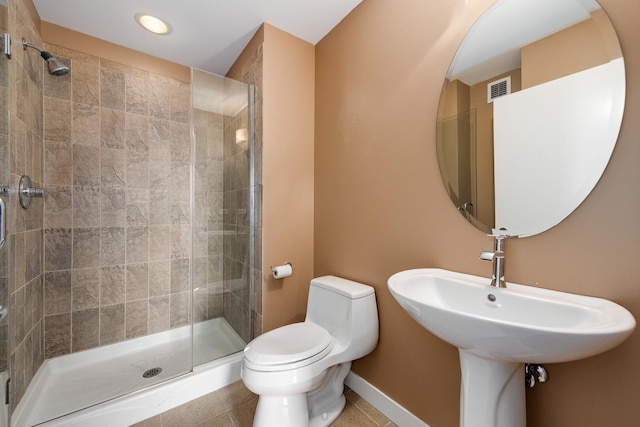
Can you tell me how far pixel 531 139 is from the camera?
3.03 feet

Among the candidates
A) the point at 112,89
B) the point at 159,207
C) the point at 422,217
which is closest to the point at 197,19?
the point at 112,89

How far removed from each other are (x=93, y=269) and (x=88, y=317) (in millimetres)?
361

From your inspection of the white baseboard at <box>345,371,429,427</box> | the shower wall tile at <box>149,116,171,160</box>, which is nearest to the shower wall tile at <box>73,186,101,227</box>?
the shower wall tile at <box>149,116,171,160</box>

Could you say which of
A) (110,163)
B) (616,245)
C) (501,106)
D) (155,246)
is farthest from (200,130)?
(616,245)

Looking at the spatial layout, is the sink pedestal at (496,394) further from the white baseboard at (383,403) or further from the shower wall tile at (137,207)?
the shower wall tile at (137,207)

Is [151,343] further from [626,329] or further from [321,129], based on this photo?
[626,329]

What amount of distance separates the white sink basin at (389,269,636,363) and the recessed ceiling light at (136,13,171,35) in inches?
87.4

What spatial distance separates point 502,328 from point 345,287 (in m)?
0.92

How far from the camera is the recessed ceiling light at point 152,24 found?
1.71 meters

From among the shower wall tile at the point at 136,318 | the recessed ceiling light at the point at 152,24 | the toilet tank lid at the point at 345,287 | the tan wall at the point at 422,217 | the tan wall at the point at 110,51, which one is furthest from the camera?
the shower wall tile at the point at 136,318

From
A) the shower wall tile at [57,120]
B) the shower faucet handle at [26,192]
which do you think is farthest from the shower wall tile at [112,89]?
the shower faucet handle at [26,192]

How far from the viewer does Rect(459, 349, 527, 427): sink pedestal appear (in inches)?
32.4

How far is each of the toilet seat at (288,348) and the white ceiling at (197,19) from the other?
1.96 metres

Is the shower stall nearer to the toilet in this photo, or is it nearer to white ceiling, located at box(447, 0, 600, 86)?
the toilet
